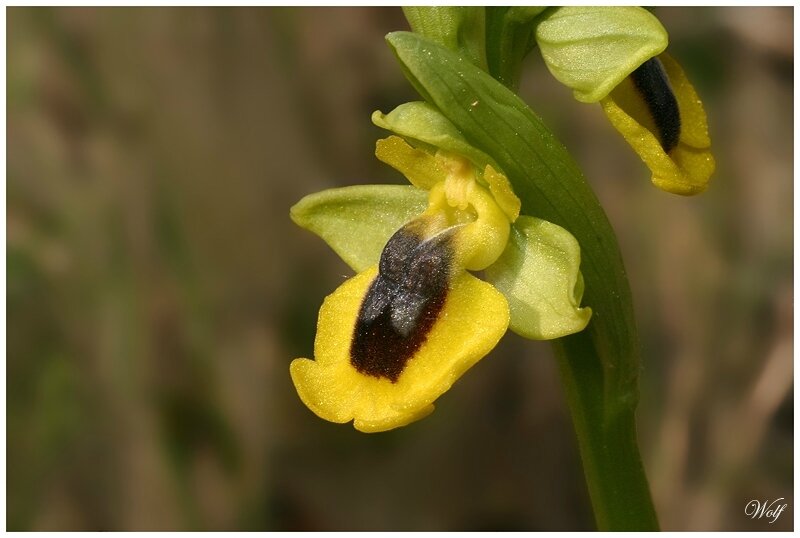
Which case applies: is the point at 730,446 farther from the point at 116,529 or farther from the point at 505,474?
the point at 116,529

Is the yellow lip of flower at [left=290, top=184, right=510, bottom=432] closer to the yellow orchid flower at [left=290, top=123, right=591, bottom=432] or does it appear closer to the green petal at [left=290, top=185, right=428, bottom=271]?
the yellow orchid flower at [left=290, top=123, right=591, bottom=432]

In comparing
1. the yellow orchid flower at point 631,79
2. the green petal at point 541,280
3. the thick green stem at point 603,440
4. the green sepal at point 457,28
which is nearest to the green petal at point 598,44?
the yellow orchid flower at point 631,79

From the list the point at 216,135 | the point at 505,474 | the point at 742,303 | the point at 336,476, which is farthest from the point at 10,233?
the point at 742,303

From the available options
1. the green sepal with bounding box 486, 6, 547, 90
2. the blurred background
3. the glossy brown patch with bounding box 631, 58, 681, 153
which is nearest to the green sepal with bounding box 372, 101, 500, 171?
the green sepal with bounding box 486, 6, 547, 90

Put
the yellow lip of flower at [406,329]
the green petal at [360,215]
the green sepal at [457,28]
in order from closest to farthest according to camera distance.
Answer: the yellow lip of flower at [406,329] < the green sepal at [457,28] < the green petal at [360,215]

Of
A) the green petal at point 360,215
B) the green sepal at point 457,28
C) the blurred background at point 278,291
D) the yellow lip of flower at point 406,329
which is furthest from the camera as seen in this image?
the blurred background at point 278,291

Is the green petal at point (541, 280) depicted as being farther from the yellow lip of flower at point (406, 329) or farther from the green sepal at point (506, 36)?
the green sepal at point (506, 36)
